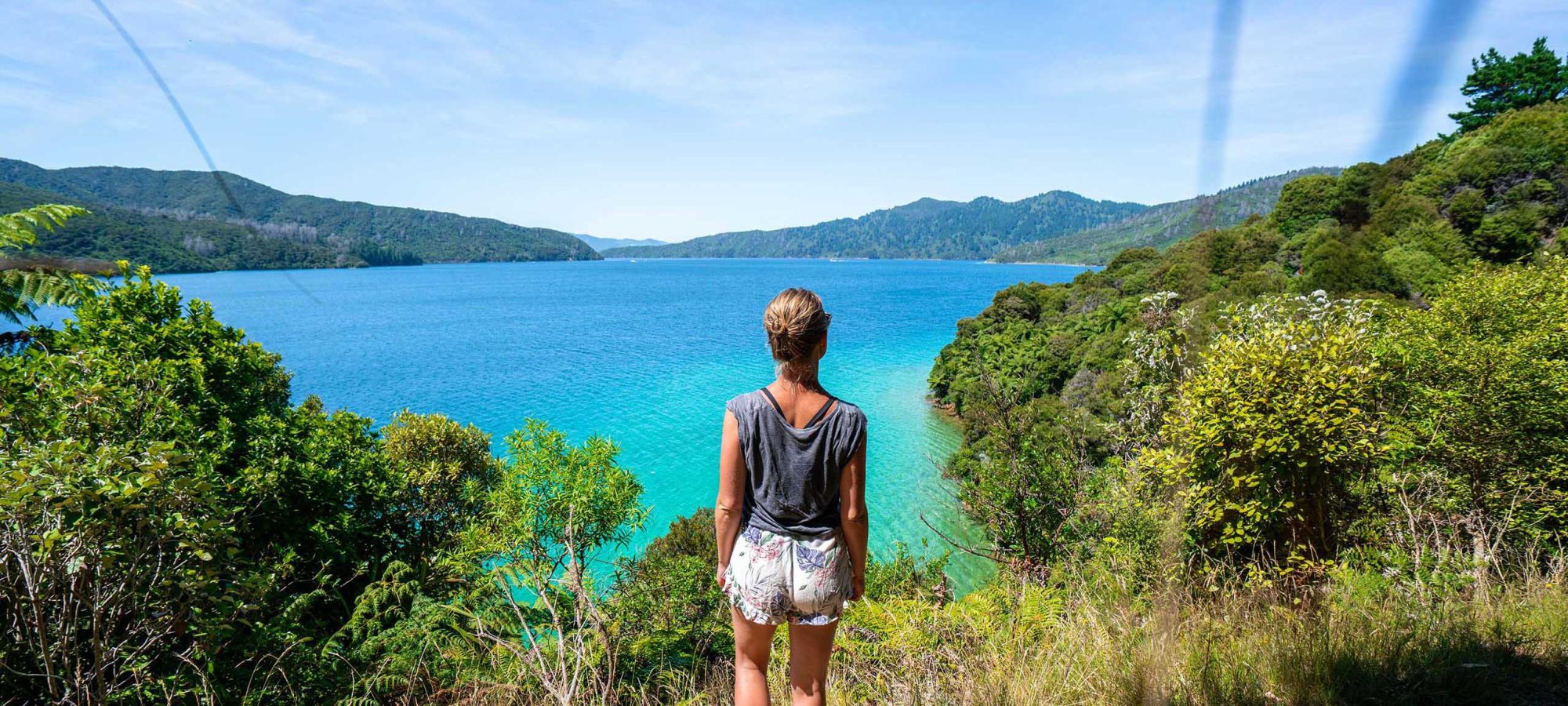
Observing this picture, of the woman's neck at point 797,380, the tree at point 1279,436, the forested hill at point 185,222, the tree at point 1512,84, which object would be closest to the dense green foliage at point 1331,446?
the tree at point 1279,436

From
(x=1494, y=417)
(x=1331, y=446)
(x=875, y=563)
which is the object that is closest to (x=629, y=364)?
(x=875, y=563)

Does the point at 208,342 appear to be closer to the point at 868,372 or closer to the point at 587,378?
the point at 587,378

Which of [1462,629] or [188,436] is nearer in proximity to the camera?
[1462,629]

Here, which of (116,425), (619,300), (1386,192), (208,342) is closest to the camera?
(116,425)

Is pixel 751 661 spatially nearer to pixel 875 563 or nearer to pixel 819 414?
pixel 819 414

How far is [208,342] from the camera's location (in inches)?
367

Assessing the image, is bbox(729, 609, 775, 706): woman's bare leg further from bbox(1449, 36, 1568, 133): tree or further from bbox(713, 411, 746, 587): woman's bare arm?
bbox(1449, 36, 1568, 133): tree

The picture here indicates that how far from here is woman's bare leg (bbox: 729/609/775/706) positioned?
2.82 metres

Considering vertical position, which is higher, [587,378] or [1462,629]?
[1462,629]

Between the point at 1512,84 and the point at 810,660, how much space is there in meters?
56.9

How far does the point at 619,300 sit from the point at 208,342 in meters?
98.1

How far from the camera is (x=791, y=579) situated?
9.00ft

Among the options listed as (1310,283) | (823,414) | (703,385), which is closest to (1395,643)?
(823,414)

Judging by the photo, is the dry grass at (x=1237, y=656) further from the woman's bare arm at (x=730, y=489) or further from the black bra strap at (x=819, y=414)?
the black bra strap at (x=819, y=414)
